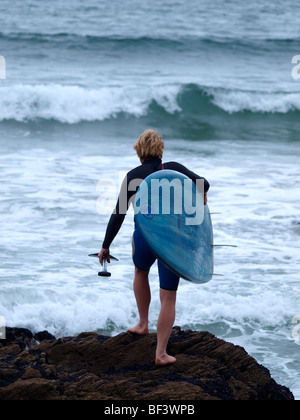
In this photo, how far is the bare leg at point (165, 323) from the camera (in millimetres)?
3764

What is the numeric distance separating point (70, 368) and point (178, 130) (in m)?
14.0

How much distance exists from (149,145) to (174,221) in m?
0.49

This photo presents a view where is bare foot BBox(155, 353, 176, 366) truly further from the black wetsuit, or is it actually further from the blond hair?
the blond hair

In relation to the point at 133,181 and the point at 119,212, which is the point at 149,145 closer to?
the point at 133,181

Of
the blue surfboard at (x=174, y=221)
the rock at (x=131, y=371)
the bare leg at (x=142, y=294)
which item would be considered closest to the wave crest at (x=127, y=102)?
the bare leg at (x=142, y=294)

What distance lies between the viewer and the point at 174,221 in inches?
147

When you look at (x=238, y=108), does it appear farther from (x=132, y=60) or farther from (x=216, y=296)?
(x=216, y=296)

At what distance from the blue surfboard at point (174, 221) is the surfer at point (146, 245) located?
12cm

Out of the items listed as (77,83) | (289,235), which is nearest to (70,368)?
(289,235)

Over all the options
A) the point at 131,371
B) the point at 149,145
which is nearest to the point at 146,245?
the point at 149,145

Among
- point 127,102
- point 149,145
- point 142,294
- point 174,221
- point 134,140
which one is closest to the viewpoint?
point 174,221

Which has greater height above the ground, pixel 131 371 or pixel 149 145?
pixel 149 145

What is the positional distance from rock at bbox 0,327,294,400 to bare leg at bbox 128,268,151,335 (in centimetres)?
6

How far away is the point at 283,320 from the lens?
570cm
